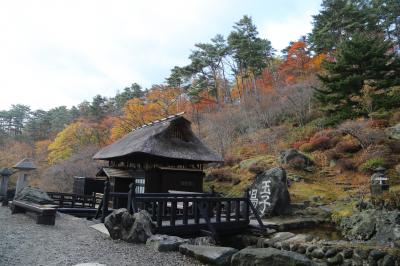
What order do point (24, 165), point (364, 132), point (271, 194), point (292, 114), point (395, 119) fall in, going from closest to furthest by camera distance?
point (271, 194) → point (24, 165) → point (364, 132) → point (395, 119) → point (292, 114)

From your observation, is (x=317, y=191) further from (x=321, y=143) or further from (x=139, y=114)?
(x=139, y=114)

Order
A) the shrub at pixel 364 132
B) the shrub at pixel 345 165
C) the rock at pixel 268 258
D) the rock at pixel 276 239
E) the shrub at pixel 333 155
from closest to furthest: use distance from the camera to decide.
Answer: the rock at pixel 268 258 < the rock at pixel 276 239 < the shrub at pixel 364 132 < the shrub at pixel 345 165 < the shrub at pixel 333 155

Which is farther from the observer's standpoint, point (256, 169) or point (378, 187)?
point (256, 169)

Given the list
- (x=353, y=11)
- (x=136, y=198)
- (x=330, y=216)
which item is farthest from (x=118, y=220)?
(x=353, y=11)

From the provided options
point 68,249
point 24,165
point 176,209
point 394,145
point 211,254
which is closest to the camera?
point 211,254

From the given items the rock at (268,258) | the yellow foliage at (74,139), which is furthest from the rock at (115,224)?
the yellow foliage at (74,139)

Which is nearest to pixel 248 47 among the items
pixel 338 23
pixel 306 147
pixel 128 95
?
pixel 338 23

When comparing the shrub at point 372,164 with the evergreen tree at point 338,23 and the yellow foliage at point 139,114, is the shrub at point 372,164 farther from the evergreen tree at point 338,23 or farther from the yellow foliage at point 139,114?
the yellow foliage at point 139,114

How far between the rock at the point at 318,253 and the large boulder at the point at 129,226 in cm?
456

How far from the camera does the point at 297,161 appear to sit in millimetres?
19250

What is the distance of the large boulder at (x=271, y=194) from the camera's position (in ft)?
43.9

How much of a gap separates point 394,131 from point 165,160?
13856 mm

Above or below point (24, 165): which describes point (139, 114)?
above

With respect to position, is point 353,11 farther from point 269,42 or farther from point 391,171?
point 391,171
